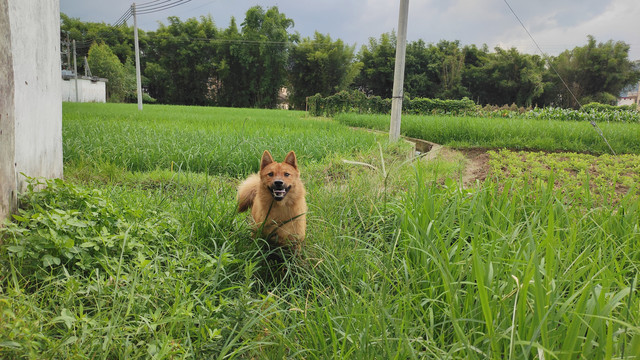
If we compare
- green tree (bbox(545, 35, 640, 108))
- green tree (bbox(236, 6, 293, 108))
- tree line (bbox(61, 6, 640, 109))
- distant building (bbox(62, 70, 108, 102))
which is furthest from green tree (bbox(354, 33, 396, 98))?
distant building (bbox(62, 70, 108, 102))

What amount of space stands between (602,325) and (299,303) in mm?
1131

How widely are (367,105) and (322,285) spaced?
691 inches

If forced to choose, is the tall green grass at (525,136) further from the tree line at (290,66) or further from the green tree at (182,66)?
the green tree at (182,66)

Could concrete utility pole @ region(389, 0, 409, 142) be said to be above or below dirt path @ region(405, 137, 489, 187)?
above

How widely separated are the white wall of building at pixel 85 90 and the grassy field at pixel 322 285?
2835 centimetres

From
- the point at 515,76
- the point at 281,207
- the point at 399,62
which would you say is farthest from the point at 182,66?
the point at 281,207

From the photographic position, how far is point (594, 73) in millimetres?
38531

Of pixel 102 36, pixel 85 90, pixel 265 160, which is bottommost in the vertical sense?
pixel 265 160

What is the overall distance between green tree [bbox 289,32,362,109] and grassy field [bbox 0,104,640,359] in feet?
91.0

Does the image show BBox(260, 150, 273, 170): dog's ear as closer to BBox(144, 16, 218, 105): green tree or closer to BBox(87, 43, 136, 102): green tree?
BBox(144, 16, 218, 105): green tree

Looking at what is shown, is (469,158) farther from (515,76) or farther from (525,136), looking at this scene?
(515,76)

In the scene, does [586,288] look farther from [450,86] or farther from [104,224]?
[450,86]

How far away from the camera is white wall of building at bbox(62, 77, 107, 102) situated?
26188 mm

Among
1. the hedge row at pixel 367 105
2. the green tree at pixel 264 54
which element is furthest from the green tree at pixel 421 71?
the hedge row at pixel 367 105
